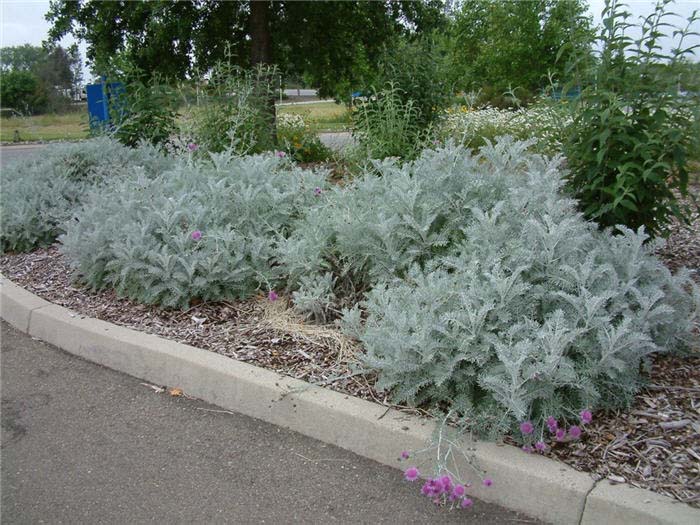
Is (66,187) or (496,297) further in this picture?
(66,187)

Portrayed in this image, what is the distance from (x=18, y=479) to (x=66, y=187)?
4.17 m

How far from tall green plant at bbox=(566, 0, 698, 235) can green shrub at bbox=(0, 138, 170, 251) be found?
143 inches

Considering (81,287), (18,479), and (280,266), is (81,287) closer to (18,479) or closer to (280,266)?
(280,266)

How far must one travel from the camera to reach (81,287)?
470cm

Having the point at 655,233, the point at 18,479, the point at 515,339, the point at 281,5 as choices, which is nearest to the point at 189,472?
the point at 18,479

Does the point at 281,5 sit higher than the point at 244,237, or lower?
higher

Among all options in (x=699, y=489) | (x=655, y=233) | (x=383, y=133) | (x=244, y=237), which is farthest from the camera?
(x=383, y=133)

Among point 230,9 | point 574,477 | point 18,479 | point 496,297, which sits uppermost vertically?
point 230,9

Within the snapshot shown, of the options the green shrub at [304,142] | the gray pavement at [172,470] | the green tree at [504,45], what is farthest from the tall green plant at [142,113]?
the green tree at [504,45]

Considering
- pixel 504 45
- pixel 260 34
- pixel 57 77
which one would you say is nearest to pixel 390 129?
pixel 260 34

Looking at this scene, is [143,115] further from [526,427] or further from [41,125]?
[41,125]

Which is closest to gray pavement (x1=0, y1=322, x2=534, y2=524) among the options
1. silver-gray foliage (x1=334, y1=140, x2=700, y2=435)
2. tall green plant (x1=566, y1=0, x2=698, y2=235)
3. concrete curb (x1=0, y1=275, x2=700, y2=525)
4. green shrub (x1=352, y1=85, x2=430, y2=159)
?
concrete curb (x1=0, y1=275, x2=700, y2=525)

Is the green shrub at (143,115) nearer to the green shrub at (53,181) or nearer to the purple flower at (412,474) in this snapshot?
the green shrub at (53,181)

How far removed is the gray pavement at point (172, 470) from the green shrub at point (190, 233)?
0.89 metres
